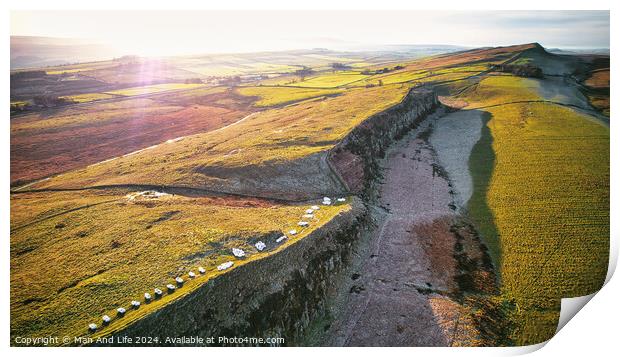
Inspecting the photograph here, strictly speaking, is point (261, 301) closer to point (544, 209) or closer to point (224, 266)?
point (224, 266)

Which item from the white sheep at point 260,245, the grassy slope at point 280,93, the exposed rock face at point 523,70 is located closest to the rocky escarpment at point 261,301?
the white sheep at point 260,245

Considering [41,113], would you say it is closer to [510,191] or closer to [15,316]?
[15,316]

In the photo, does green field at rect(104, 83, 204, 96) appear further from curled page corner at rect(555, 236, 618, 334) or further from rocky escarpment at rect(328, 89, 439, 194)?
curled page corner at rect(555, 236, 618, 334)

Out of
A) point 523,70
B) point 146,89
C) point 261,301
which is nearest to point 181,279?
point 261,301

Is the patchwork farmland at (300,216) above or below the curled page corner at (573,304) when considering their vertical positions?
above

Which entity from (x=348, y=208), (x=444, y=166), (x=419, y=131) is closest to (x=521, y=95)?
(x=419, y=131)

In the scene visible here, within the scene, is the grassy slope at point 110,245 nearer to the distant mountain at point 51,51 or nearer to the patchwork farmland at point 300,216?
the patchwork farmland at point 300,216
